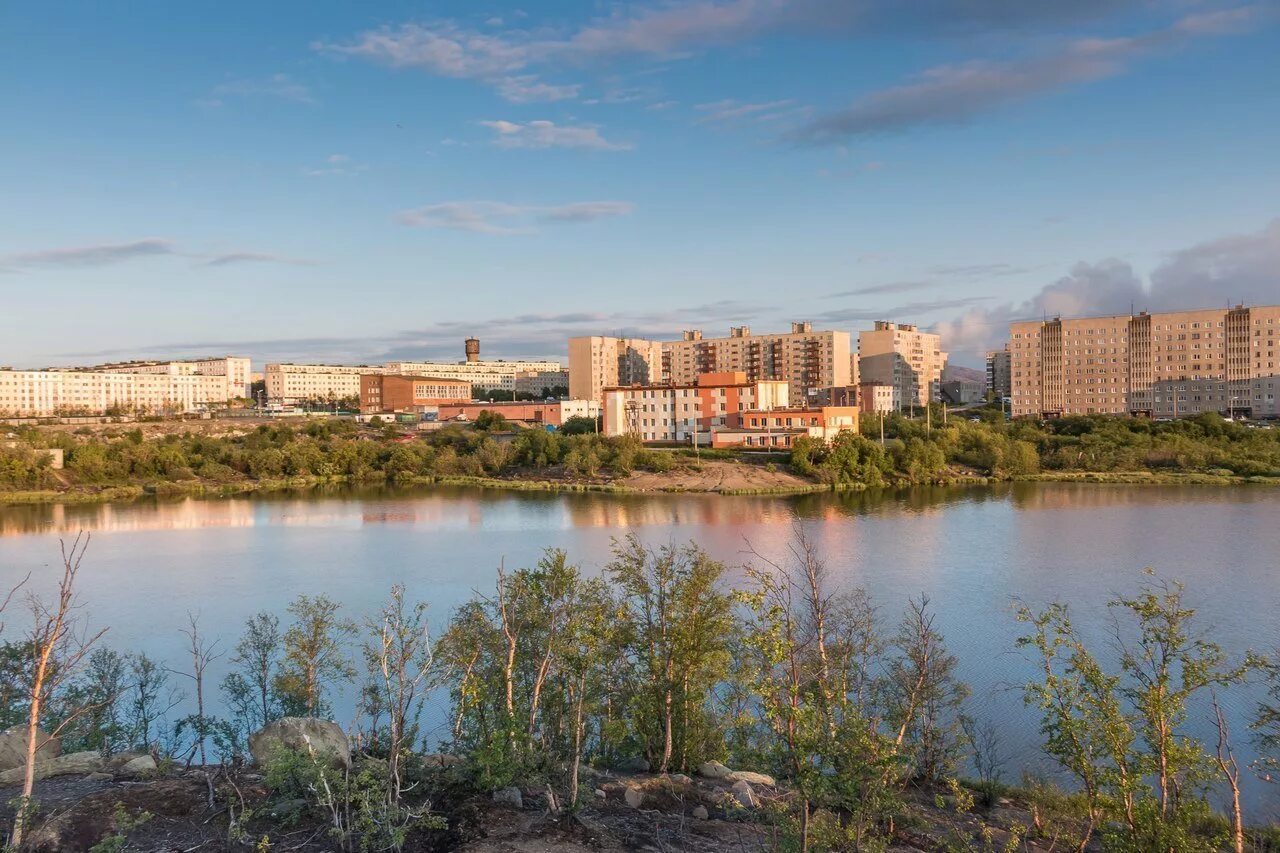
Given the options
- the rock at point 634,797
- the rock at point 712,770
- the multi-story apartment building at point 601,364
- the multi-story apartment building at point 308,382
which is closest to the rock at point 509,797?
the rock at point 634,797

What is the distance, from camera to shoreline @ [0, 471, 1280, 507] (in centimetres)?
2911

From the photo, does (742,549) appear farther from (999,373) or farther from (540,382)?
(540,382)

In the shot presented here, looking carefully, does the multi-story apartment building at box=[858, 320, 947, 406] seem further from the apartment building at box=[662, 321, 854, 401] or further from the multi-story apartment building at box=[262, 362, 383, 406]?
the multi-story apartment building at box=[262, 362, 383, 406]

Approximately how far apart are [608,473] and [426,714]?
74.3 ft

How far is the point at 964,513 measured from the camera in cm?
2373

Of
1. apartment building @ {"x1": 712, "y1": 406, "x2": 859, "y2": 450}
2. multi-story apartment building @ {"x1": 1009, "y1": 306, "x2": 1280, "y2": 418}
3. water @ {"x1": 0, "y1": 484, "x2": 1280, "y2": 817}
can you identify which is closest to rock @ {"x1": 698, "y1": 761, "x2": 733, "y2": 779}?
water @ {"x1": 0, "y1": 484, "x2": 1280, "y2": 817}

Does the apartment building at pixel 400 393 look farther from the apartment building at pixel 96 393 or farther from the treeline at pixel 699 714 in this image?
the treeline at pixel 699 714

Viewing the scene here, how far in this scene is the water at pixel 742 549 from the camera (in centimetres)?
1242

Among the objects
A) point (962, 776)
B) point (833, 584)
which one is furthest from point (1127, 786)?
point (833, 584)

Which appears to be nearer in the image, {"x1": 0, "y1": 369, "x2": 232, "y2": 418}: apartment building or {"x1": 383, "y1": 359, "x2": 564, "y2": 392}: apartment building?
{"x1": 0, "y1": 369, "x2": 232, "y2": 418}: apartment building

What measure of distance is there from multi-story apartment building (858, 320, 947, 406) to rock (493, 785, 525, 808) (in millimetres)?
50608

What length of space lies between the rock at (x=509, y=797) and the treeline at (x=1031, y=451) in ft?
81.3

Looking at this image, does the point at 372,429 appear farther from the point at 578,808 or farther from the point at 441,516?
the point at 578,808

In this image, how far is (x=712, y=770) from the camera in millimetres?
7508
